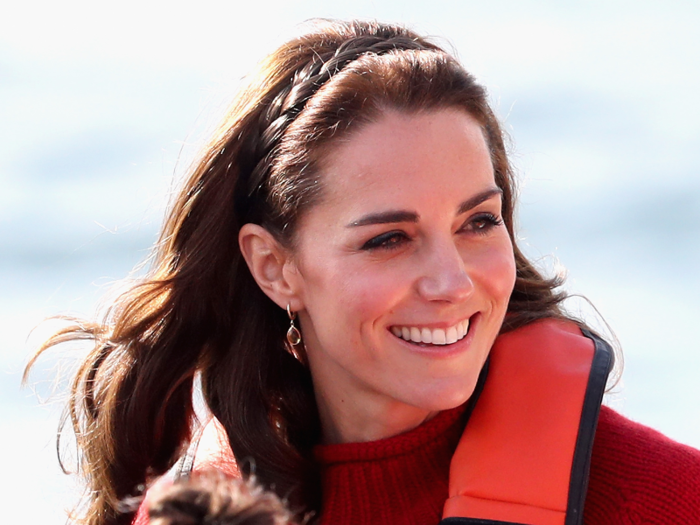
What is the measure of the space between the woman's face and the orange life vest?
4.5 inches

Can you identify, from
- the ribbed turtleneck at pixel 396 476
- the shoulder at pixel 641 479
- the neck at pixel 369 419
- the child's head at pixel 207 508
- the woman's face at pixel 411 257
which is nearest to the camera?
the child's head at pixel 207 508

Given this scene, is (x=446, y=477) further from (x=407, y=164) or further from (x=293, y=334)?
(x=407, y=164)

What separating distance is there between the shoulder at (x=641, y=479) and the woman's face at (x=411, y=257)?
0.36m

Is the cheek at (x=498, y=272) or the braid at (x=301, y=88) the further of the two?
the braid at (x=301, y=88)

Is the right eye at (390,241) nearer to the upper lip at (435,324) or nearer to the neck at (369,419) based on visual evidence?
the upper lip at (435,324)

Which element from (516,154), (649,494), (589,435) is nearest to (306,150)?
(516,154)

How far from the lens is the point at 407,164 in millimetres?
2631

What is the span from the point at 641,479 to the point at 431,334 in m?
0.58

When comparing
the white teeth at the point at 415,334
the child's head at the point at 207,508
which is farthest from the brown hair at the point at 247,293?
the child's head at the point at 207,508

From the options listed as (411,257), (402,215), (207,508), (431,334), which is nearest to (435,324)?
(431,334)

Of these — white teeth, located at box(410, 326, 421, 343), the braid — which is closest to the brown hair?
the braid

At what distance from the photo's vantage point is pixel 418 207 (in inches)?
102

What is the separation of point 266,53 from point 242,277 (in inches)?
24.9

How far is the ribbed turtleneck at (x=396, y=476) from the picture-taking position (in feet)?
9.24
